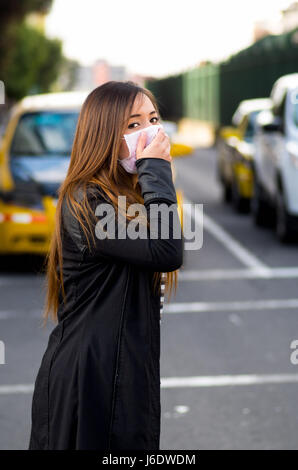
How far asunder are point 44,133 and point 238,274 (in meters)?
2.69

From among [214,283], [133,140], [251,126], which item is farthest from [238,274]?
[133,140]

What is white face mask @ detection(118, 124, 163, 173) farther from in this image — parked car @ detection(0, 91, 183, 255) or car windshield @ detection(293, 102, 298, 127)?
car windshield @ detection(293, 102, 298, 127)

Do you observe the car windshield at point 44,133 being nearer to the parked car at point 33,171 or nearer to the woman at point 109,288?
the parked car at point 33,171

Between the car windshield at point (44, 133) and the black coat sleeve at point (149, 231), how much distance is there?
315 inches

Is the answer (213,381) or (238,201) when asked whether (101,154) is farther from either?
(238,201)

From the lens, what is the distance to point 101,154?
9.67ft

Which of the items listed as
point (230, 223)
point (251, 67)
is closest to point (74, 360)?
point (230, 223)

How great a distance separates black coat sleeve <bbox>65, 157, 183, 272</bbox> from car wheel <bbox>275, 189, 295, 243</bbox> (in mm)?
8984

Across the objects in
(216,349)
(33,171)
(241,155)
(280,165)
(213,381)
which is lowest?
(213,381)

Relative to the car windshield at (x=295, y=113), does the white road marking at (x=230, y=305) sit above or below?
below

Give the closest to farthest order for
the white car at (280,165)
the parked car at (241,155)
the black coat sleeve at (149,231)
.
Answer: the black coat sleeve at (149,231) < the white car at (280,165) < the parked car at (241,155)

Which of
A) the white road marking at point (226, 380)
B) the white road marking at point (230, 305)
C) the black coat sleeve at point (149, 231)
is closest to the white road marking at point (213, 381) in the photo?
the white road marking at point (226, 380)

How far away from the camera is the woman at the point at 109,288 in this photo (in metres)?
2.89

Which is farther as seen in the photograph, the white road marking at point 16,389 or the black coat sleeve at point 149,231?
the white road marking at point 16,389
